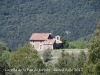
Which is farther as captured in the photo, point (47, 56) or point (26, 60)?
point (47, 56)

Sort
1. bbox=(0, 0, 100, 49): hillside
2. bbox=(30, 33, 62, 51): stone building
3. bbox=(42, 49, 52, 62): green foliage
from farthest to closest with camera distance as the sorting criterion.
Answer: bbox=(0, 0, 100, 49): hillside, bbox=(30, 33, 62, 51): stone building, bbox=(42, 49, 52, 62): green foliage

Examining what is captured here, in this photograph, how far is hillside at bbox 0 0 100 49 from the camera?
380 ft

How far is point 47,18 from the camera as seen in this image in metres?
132

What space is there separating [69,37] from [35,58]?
7260 centimetres

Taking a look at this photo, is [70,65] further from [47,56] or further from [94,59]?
[47,56]

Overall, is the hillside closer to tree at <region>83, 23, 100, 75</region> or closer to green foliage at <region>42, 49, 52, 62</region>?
green foliage at <region>42, 49, 52, 62</region>

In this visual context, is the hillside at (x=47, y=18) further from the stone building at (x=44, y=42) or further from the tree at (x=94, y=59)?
the tree at (x=94, y=59)

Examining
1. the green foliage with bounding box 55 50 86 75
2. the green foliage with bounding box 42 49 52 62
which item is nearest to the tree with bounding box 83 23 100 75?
the green foliage with bounding box 55 50 86 75

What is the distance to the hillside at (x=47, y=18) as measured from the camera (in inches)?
4557

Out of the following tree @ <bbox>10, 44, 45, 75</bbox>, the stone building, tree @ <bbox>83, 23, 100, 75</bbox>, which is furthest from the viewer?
the stone building

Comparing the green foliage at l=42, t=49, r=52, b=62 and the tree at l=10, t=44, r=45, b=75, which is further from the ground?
the tree at l=10, t=44, r=45, b=75

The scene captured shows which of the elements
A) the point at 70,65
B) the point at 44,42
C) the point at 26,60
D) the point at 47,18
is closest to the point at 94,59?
the point at 70,65

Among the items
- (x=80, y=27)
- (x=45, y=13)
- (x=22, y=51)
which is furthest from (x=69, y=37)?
(x=22, y=51)

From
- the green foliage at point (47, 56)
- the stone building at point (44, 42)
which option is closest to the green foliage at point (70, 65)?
the green foliage at point (47, 56)
